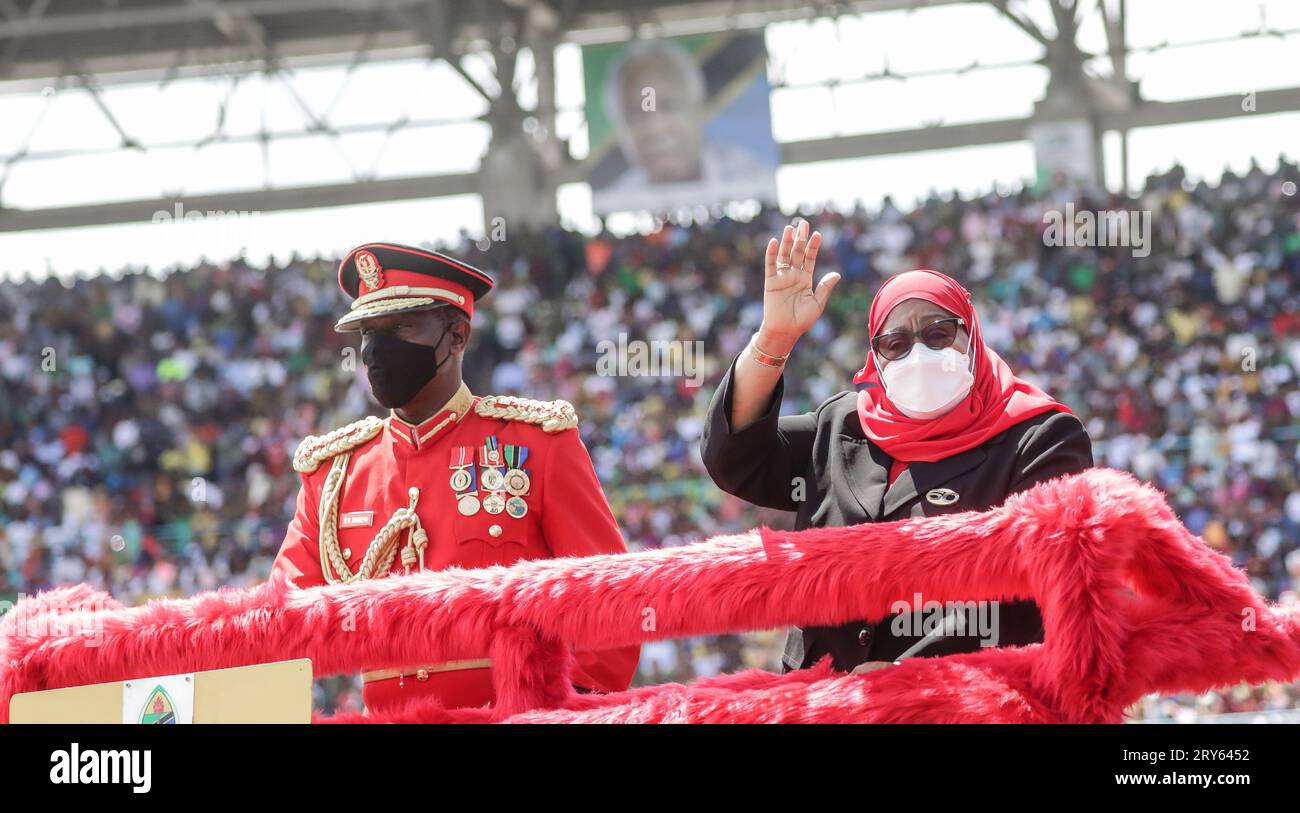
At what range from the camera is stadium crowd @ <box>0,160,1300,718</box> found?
10.4 m

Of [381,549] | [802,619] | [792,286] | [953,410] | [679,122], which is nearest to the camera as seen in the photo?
A: [802,619]

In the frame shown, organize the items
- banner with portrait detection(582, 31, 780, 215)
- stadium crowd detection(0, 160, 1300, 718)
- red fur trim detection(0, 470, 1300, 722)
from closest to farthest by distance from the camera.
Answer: red fur trim detection(0, 470, 1300, 722) < stadium crowd detection(0, 160, 1300, 718) < banner with portrait detection(582, 31, 780, 215)

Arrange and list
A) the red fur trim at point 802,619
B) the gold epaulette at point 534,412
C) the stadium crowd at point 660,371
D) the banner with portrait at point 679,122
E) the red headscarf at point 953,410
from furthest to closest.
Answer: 1. the banner with portrait at point 679,122
2. the stadium crowd at point 660,371
3. the gold epaulette at point 534,412
4. the red headscarf at point 953,410
5. the red fur trim at point 802,619

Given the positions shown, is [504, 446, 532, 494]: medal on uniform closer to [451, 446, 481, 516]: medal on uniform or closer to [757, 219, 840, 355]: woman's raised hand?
[451, 446, 481, 516]: medal on uniform

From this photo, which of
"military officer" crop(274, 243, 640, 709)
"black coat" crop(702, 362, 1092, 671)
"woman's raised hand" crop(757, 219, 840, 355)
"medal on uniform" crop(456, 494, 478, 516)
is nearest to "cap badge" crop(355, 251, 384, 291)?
"military officer" crop(274, 243, 640, 709)

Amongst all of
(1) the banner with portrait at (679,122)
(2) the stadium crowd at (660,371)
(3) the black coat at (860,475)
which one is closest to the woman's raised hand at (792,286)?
(3) the black coat at (860,475)

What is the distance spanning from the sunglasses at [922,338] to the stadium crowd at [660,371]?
6583 mm

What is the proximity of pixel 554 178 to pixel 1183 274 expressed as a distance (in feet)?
22.5

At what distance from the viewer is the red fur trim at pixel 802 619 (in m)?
1.81

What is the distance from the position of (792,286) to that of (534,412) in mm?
938

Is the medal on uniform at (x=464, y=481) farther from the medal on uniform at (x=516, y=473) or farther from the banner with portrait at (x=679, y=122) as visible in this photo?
the banner with portrait at (x=679, y=122)

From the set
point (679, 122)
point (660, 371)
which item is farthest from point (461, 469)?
point (679, 122)

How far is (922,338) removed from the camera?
276 centimetres

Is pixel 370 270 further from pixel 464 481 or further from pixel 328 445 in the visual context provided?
pixel 464 481
